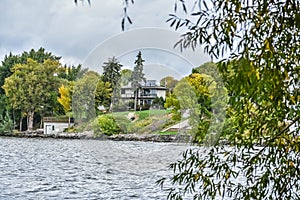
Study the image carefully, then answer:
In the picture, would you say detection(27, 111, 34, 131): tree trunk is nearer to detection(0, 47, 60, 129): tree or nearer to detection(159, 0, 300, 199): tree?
detection(0, 47, 60, 129): tree

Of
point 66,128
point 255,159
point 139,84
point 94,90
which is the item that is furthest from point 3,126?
point 255,159

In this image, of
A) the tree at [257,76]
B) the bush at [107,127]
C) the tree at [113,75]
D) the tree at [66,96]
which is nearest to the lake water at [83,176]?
the tree at [113,75]

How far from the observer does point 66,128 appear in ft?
69.1

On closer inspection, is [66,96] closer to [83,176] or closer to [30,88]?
[30,88]

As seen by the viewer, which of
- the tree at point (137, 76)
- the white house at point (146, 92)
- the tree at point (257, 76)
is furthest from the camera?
the white house at point (146, 92)

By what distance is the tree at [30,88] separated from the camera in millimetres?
20984

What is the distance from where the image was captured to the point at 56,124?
2197 centimetres

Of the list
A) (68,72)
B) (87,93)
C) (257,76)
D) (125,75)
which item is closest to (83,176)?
(125,75)

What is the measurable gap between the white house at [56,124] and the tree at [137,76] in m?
10.1

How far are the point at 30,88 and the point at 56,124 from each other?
2.04 metres

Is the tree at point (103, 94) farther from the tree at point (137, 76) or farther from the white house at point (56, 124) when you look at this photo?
the white house at point (56, 124)

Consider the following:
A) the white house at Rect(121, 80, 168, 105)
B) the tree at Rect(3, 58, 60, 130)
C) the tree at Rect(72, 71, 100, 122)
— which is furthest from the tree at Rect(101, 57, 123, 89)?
the tree at Rect(3, 58, 60, 130)

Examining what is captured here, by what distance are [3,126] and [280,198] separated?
868 inches

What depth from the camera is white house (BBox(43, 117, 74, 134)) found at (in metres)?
21.3
